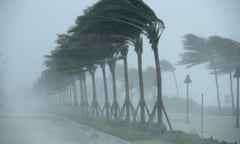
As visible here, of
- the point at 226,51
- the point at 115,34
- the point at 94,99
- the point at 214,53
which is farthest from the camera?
the point at 214,53

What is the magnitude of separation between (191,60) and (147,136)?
3505 centimetres

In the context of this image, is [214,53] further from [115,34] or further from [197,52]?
[115,34]

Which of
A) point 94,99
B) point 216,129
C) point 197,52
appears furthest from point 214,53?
point 216,129

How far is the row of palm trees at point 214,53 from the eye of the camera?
1898 inches

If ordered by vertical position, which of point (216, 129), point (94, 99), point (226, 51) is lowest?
point (216, 129)

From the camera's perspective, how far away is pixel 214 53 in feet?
173

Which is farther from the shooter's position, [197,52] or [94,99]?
[197,52]

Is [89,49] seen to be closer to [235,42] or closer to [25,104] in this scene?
[235,42]

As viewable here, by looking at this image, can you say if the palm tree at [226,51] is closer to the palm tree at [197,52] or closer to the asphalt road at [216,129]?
the palm tree at [197,52]

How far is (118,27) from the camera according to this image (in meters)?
26.1

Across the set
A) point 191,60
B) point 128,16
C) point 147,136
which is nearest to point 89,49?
point 128,16

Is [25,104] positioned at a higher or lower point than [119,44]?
lower

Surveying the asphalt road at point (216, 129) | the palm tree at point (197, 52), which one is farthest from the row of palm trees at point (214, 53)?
the asphalt road at point (216, 129)

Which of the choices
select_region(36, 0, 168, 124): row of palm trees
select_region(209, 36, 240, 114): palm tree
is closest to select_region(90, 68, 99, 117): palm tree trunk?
select_region(36, 0, 168, 124): row of palm trees
